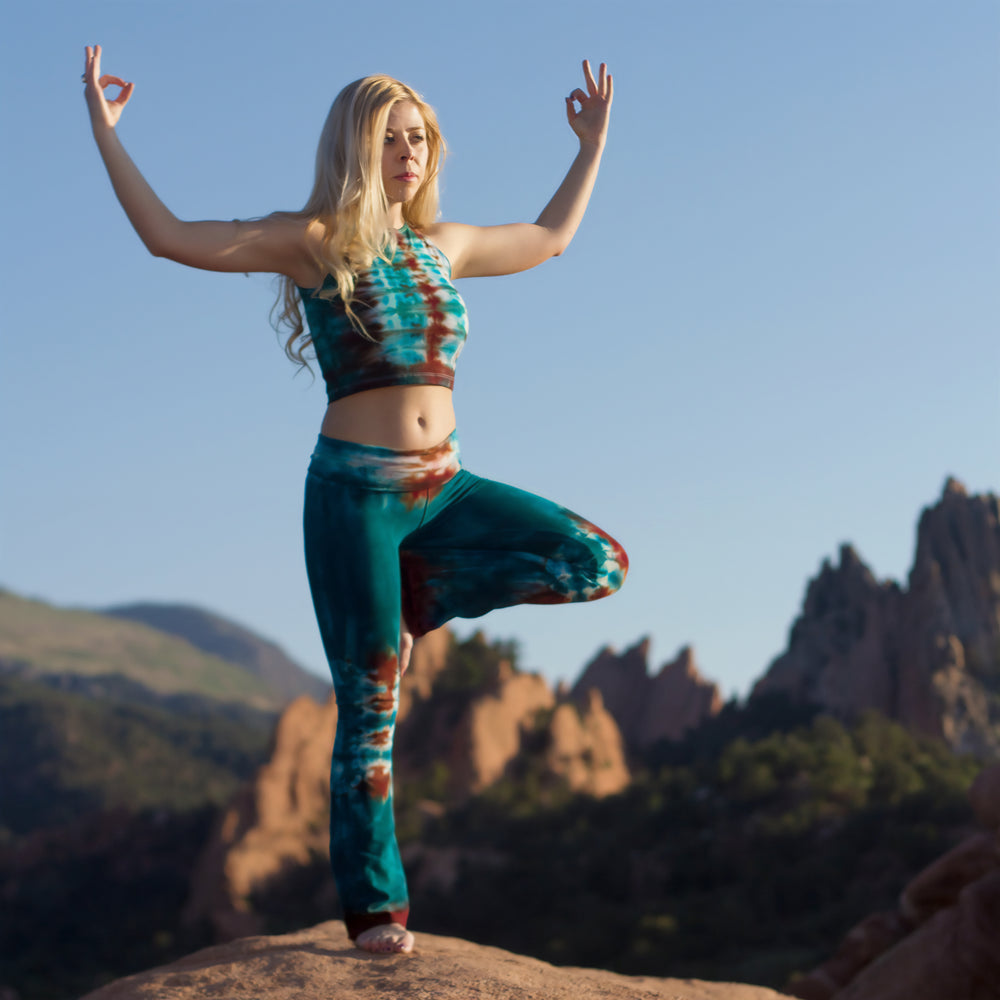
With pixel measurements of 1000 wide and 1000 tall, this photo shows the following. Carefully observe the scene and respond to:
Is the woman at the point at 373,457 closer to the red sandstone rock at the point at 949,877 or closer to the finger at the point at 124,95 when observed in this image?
the finger at the point at 124,95

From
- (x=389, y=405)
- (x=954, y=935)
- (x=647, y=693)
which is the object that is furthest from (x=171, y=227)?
(x=647, y=693)

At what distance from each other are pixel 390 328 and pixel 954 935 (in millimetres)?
6725

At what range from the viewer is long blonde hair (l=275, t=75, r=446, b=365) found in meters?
4.35

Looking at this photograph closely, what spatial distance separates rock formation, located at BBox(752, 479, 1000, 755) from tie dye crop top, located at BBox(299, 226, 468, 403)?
47.8 m

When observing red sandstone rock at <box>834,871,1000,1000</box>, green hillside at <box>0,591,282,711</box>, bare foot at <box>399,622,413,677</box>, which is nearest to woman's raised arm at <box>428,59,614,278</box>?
bare foot at <box>399,622,413,677</box>

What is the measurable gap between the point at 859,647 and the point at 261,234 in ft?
171

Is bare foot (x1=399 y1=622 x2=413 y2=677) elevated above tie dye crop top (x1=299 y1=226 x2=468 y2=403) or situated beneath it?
situated beneath

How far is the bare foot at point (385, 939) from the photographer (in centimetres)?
429

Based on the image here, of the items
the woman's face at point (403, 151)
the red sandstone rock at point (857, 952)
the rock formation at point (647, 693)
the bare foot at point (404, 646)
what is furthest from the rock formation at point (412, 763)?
the woman's face at point (403, 151)

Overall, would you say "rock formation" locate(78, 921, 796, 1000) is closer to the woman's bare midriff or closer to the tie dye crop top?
the woman's bare midriff

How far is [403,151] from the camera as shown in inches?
176

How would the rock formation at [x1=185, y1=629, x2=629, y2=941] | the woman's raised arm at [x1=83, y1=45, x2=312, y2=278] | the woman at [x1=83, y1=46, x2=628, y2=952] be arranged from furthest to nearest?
the rock formation at [x1=185, y1=629, x2=629, y2=941] → the woman at [x1=83, y1=46, x2=628, y2=952] → the woman's raised arm at [x1=83, y1=45, x2=312, y2=278]

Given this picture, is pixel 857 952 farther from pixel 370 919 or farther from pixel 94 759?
pixel 94 759

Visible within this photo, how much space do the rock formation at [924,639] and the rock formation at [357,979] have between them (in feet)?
155
